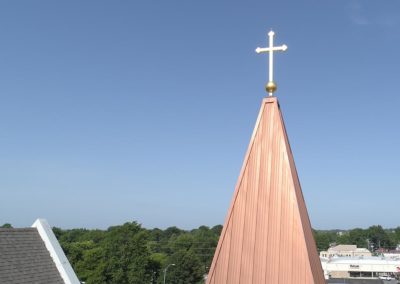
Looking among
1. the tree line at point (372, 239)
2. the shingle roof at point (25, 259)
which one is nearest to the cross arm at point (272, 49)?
the shingle roof at point (25, 259)

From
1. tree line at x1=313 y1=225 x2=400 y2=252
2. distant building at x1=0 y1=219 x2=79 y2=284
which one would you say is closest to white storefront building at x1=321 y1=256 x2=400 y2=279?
distant building at x1=0 y1=219 x2=79 y2=284

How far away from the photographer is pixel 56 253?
44.2 ft

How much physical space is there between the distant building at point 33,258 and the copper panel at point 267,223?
664cm

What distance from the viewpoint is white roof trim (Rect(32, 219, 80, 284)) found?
42.6 ft

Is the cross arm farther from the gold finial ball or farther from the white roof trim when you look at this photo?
the white roof trim

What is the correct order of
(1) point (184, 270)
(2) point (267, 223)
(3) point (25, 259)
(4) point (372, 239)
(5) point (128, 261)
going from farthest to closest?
(4) point (372, 239)
(1) point (184, 270)
(5) point (128, 261)
(3) point (25, 259)
(2) point (267, 223)

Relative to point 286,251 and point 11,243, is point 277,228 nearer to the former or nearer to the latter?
point 286,251

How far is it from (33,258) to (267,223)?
8.43 metres

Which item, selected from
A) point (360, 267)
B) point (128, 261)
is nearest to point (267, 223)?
point (128, 261)

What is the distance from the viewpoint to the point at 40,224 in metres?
13.9

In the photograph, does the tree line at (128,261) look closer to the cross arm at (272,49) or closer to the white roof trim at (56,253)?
the white roof trim at (56,253)

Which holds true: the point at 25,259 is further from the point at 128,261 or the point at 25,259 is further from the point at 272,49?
the point at 128,261

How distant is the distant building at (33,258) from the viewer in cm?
1166

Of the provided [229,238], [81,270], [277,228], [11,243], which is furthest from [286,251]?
[81,270]
